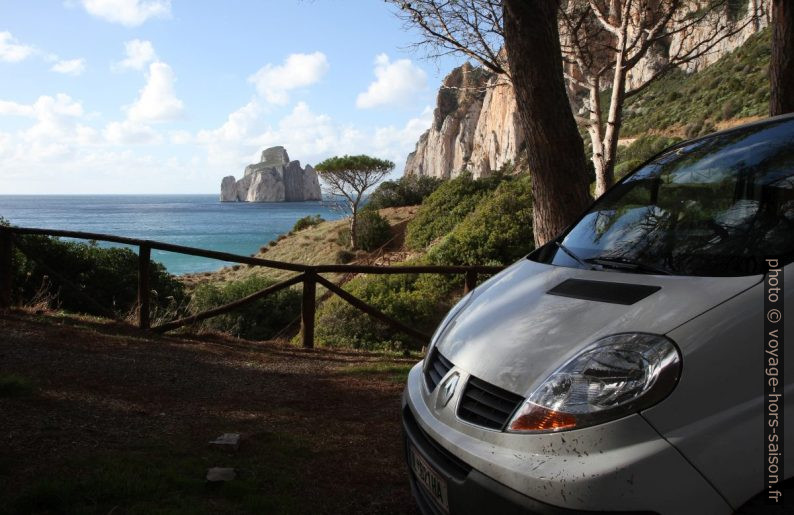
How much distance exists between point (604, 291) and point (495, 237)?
13.6 meters

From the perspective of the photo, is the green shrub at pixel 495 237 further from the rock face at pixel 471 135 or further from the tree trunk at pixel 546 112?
the rock face at pixel 471 135

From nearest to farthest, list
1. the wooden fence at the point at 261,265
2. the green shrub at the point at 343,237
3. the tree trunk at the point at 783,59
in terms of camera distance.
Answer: the tree trunk at the point at 783,59
the wooden fence at the point at 261,265
the green shrub at the point at 343,237

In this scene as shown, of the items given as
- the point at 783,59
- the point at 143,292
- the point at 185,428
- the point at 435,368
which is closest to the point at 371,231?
the point at 143,292

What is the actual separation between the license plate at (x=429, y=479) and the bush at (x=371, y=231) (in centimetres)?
2550

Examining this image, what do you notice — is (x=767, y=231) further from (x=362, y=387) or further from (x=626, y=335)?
(x=362, y=387)

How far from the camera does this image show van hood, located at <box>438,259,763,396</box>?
1.75 meters

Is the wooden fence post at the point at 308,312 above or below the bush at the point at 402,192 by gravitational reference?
below

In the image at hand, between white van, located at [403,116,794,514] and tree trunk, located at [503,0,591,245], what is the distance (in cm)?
276

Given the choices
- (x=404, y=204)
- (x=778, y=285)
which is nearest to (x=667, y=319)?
(x=778, y=285)

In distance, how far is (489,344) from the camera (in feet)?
6.82

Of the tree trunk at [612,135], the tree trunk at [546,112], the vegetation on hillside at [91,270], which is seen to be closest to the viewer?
the tree trunk at [546,112]

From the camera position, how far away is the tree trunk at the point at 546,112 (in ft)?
16.6

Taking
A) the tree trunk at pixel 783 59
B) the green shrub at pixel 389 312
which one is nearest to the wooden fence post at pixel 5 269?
the green shrub at pixel 389 312

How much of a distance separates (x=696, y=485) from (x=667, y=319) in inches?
18.1
